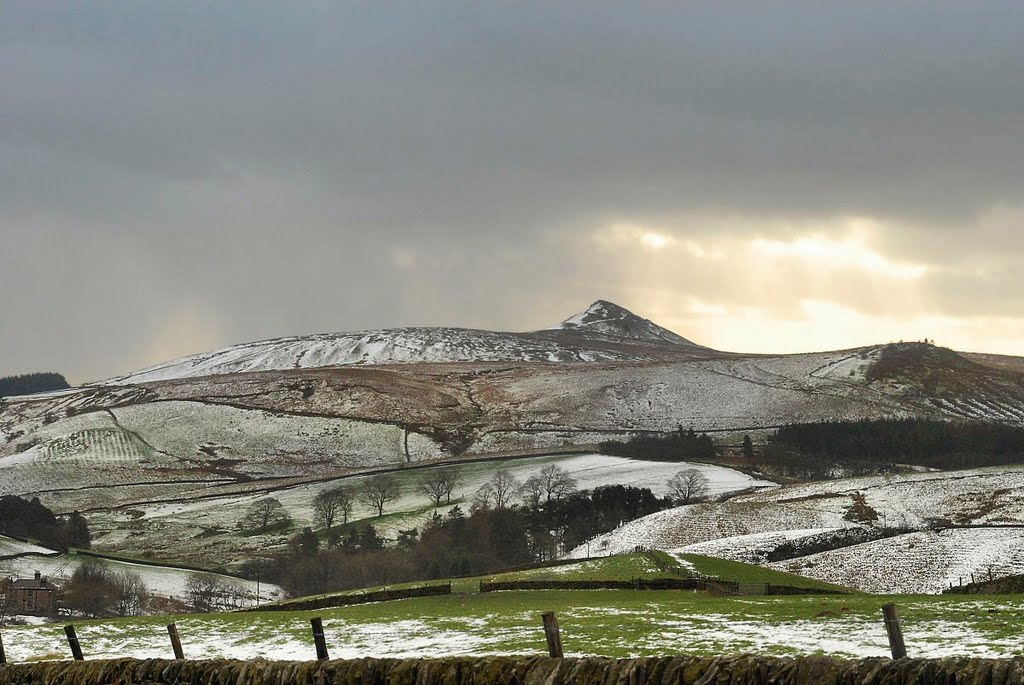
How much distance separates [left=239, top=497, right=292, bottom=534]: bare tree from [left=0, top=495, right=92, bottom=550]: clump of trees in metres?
23.1

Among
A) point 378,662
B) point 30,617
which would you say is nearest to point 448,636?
point 378,662

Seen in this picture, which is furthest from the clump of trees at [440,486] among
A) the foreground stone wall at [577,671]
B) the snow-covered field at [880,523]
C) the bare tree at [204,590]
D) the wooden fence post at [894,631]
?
the wooden fence post at [894,631]

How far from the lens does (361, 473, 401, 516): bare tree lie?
185 metres

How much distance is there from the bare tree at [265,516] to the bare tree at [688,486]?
58201mm

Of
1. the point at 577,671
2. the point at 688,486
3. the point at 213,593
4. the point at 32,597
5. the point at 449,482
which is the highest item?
the point at 449,482

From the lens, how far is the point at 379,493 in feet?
627

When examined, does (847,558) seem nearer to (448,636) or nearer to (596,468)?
(448,636)

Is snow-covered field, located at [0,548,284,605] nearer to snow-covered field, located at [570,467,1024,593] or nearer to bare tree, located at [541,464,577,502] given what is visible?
snow-covered field, located at [570,467,1024,593]

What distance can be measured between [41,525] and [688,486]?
93.7m

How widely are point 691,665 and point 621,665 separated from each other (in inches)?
34.7

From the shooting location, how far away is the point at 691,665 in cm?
1447

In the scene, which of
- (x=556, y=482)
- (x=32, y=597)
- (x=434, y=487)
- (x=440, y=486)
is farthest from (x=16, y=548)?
(x=556, y=482)

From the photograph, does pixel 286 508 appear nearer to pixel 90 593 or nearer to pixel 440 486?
pixel 440 486

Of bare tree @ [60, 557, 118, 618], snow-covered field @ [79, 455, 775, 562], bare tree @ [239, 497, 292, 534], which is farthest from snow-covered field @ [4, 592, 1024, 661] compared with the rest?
bare tree @ [239, 497, 292, 534]
